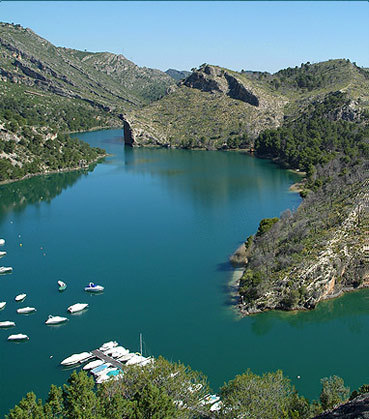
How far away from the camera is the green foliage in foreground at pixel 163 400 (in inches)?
860

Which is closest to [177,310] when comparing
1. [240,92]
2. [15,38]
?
[240,92]

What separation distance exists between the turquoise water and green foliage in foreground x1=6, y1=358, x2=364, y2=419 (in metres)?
5.28

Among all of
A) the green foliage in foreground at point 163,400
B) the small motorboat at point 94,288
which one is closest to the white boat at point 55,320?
the small motorboat at point 94,288

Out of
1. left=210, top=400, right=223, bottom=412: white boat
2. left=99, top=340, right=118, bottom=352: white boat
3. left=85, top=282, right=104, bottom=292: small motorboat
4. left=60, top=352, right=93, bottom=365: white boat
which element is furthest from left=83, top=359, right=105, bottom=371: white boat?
left=85, top=282, right=104, bottom=292: small motorboat

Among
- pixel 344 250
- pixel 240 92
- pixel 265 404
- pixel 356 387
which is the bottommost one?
pixel 356 387

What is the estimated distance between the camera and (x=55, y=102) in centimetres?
16638

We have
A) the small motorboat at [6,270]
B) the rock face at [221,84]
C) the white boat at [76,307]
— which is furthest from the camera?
the rock face at [221,84]

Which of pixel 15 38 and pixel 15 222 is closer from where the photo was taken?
pixel 15 222

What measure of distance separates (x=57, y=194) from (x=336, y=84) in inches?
3276

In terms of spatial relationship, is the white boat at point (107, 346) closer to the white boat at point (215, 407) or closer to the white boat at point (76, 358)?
the white boat at point (76, 358)

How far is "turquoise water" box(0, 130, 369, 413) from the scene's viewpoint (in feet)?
105

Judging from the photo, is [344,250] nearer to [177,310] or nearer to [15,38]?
[177,310]

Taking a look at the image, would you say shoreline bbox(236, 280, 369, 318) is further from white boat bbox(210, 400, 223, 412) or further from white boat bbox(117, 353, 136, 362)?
white boat bbox(210, 400, 223, 412)

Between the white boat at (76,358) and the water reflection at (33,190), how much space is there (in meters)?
38.9
